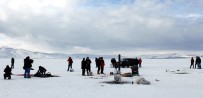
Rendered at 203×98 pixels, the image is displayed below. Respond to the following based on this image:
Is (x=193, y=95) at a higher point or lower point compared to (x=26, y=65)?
lower

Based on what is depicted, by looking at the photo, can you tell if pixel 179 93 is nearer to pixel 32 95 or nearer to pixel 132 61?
pixel 32 95

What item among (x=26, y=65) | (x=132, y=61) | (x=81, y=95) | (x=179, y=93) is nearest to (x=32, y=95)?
(x=81, y=95)

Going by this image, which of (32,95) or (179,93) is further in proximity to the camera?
(179,93)

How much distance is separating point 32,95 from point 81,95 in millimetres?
1981

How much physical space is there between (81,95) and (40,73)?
11646 millimetres

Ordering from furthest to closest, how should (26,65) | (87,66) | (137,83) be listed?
(87,66)
(26,65)
(137,83)

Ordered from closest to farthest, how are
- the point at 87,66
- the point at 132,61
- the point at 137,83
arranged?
1. the point at 137,83
2. the point at 87,66
3. the point at 132,61

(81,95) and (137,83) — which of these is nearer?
(81,95)

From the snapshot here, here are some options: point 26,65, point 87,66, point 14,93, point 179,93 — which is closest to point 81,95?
point 14,93

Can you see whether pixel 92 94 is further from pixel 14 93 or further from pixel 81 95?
pixel 14 93

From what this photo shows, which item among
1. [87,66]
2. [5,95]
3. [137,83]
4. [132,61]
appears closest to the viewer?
[5,95]

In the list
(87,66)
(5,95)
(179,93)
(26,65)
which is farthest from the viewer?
(87,66)

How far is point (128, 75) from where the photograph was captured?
26.1m

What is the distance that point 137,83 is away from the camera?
66.0 feet
